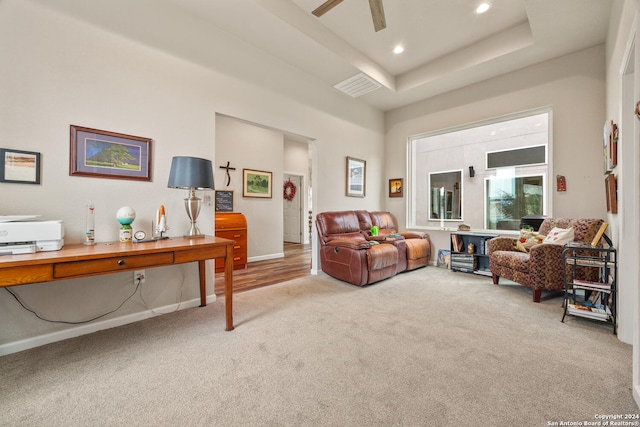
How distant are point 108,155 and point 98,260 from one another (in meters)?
1.09

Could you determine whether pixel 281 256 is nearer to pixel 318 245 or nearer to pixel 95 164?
pixel 318 245

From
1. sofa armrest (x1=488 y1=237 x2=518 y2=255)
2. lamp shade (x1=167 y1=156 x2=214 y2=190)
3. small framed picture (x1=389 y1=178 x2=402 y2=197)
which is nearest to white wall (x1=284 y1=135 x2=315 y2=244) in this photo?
small framed picture (x1=389 y1=178 x2=402 y2=197)

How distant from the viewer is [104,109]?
2.22m

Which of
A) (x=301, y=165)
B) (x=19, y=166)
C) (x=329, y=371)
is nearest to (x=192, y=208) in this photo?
(x=19, y=166)

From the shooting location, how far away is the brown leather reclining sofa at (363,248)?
3.40m

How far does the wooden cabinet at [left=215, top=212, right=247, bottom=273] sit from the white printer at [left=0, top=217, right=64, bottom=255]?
98.5 inches

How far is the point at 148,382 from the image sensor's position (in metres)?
1.51

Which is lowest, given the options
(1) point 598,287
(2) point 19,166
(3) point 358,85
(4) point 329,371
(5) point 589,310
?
(4) point 329,371

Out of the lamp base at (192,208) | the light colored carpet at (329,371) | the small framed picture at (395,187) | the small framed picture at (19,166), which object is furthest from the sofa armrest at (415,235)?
the small framed picture at (19,166)

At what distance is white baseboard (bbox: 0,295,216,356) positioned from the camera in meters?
1.84

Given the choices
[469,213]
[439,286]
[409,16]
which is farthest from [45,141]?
[469,213]

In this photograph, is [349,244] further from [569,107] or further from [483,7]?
[569,107]

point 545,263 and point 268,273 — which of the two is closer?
point 545,263

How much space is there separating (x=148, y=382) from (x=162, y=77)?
2585 millimetres
